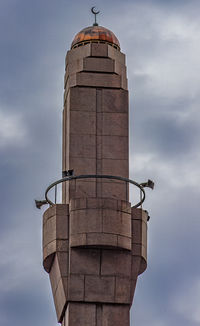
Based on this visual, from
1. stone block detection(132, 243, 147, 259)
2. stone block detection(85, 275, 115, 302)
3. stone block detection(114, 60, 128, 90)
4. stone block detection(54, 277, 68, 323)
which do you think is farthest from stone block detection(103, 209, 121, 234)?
stone block detection(114, 60, 128, 90)

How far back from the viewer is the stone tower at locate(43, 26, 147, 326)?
176 ft

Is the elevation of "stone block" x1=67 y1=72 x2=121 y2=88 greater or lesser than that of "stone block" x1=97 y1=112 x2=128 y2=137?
greater

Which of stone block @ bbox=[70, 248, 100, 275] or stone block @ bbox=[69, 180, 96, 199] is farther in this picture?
stone block @ bbox=[69, 180, 96, 199]

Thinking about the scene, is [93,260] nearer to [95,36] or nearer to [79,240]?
[79,240]

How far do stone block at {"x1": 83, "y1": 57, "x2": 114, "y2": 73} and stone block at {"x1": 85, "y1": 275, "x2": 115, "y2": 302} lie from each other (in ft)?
31.6

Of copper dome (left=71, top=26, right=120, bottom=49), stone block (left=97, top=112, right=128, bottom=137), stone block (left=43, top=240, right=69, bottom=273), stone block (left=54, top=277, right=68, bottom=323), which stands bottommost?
stone block (left=54, top=277, right=68, bottom=323)

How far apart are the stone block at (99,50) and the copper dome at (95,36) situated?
0.47m

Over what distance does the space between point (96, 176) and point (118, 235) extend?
2908 millimetres

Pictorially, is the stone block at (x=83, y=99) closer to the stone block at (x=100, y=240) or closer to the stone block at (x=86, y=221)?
the stone block at (x=86, y=221)

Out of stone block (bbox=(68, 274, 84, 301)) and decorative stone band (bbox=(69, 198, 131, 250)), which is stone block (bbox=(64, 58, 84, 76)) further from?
stone block (bbox=(68, 274, 84, 301))

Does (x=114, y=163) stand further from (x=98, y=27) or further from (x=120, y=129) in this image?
(x=98, y=27)

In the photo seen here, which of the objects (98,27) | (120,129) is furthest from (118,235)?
(98,27)

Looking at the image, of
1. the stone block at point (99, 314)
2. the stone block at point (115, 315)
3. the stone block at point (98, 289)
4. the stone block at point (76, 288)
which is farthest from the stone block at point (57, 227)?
the stone block at point (115, 315)

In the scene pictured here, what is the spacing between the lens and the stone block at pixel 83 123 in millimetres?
56469
